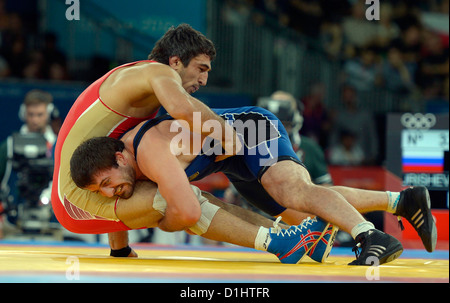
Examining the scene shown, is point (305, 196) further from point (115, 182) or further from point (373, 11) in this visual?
point (373, 11)

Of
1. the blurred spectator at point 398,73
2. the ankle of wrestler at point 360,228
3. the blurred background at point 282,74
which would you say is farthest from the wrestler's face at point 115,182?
the blurred spectator at point 398,73

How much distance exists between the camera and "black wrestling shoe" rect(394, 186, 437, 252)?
3125 millimetres

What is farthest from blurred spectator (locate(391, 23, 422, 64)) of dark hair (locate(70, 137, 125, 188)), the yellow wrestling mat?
dark hair (locate(70, 137, 125, 188))

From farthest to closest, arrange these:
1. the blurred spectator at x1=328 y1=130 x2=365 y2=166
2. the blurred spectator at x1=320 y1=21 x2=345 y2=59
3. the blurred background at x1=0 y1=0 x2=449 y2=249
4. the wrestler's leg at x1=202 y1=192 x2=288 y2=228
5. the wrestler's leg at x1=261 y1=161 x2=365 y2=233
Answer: the blurred spectator at x1=320 y1=21 x2=345 y2=59 → the blurred spectator at x1=328 y1=130 x2=365 y2=166 → the blurred background at x1=0 y1=0 x2=449 y2=249 → the wrestler's leg at x1=202 y1=192 x2=288 y2=228 → the wrestler's leg at x1=261 y1=161 x2=365 y2=233

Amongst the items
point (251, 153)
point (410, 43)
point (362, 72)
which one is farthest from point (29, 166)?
point (410, 43)

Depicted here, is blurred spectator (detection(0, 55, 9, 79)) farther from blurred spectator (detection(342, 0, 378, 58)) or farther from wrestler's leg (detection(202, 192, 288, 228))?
wrestler's leg (detection(202, 192, 288, 228))

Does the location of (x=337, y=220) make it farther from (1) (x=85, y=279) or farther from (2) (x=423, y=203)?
(1) (x=85, y=279)

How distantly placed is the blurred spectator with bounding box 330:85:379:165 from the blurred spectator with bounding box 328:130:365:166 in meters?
0.03

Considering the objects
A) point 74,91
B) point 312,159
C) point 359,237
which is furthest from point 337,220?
point 74,91

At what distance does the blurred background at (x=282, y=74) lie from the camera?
5496 millimetres

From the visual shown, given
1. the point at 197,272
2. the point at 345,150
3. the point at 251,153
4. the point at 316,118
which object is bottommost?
the point at 345,150

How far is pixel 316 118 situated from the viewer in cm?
767

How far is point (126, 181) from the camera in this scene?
10.1 ft

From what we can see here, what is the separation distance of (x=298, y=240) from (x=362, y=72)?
6.01 m
